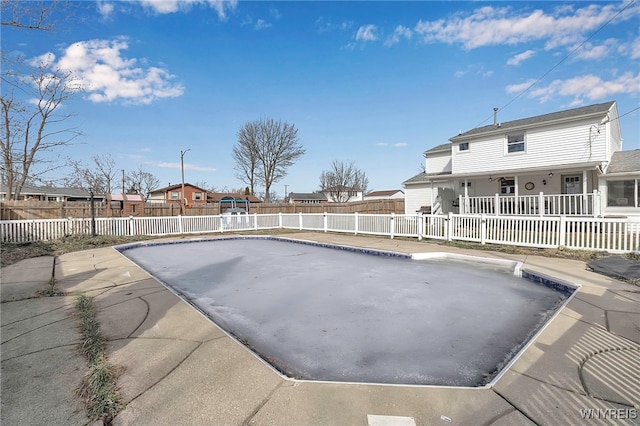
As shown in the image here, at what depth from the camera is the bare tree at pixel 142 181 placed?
39534 millimetres

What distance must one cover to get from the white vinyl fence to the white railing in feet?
6.67

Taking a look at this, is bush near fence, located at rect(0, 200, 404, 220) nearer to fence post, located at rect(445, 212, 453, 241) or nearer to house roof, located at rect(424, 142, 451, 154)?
house roof, located at rect(424, 142, 451, 154)

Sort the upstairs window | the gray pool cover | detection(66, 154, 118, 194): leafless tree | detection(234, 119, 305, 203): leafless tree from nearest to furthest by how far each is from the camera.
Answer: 1. the gray pool cover
2. the upstairs window
3. detection(66, 154, 118, 194): leafless tree
4. detection(234, 119, 305, 203): leafless tree

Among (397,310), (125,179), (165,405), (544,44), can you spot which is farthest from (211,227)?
(125,179)

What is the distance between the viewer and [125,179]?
1462 inches

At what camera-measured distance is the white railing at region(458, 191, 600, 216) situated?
35.6ft

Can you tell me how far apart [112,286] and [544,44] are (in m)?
15.7

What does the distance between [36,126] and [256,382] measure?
56.8ft

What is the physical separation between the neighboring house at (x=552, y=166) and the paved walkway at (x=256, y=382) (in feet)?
34.0

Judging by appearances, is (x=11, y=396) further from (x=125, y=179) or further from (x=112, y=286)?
(x=125, y=179)

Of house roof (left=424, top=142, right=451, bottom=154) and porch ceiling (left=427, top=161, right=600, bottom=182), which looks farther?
house roof (left=424, top=142, right=451, bottom=154)

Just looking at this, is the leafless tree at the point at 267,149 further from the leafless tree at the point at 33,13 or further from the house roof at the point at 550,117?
the leafless tree at the point at 33,13

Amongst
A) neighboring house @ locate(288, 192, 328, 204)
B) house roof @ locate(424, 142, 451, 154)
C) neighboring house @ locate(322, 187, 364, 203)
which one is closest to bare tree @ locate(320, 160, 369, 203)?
neighboring house @ locate(322, 187, 364, 203)

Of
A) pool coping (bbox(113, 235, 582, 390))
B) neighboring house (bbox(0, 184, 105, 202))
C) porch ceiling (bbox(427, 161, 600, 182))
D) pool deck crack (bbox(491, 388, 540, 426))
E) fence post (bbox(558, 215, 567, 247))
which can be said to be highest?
neighboring house (bbox(0, 184, 105, 202))
